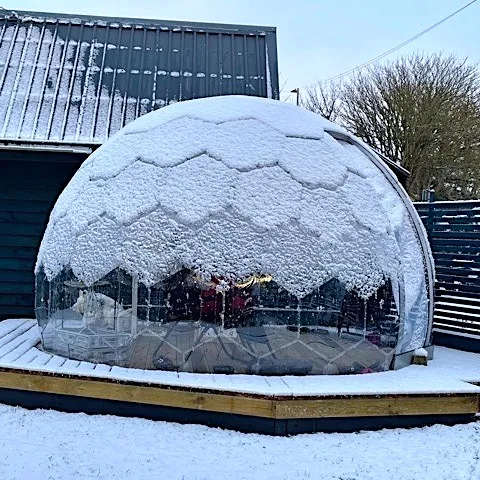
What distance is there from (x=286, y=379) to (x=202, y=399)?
0.72 meters

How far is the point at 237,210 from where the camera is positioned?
4773 millimetres

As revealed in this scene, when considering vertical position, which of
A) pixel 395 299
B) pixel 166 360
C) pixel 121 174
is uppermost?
pixel 121 174

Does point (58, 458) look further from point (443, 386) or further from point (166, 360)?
point (443, 386)

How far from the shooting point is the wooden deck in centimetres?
416

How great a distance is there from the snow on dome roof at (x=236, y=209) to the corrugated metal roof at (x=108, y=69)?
2657mm

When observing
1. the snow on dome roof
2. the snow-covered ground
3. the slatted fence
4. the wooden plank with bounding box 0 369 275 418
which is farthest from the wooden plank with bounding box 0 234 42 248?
the slatted fence

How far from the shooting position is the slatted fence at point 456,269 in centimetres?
682

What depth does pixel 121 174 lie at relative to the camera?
5219 millimetres

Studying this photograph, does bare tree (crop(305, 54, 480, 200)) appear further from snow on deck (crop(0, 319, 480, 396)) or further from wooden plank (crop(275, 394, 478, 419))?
wooden plank (crop(275, 394, 478, 419))

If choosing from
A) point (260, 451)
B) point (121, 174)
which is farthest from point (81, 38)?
point (260, 451)

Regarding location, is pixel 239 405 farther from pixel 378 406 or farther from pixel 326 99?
pixel 326 99

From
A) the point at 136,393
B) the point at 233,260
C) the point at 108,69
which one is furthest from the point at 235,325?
the point at 108,69

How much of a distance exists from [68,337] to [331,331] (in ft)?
7.46

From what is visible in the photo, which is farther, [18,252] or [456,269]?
[18,252]
